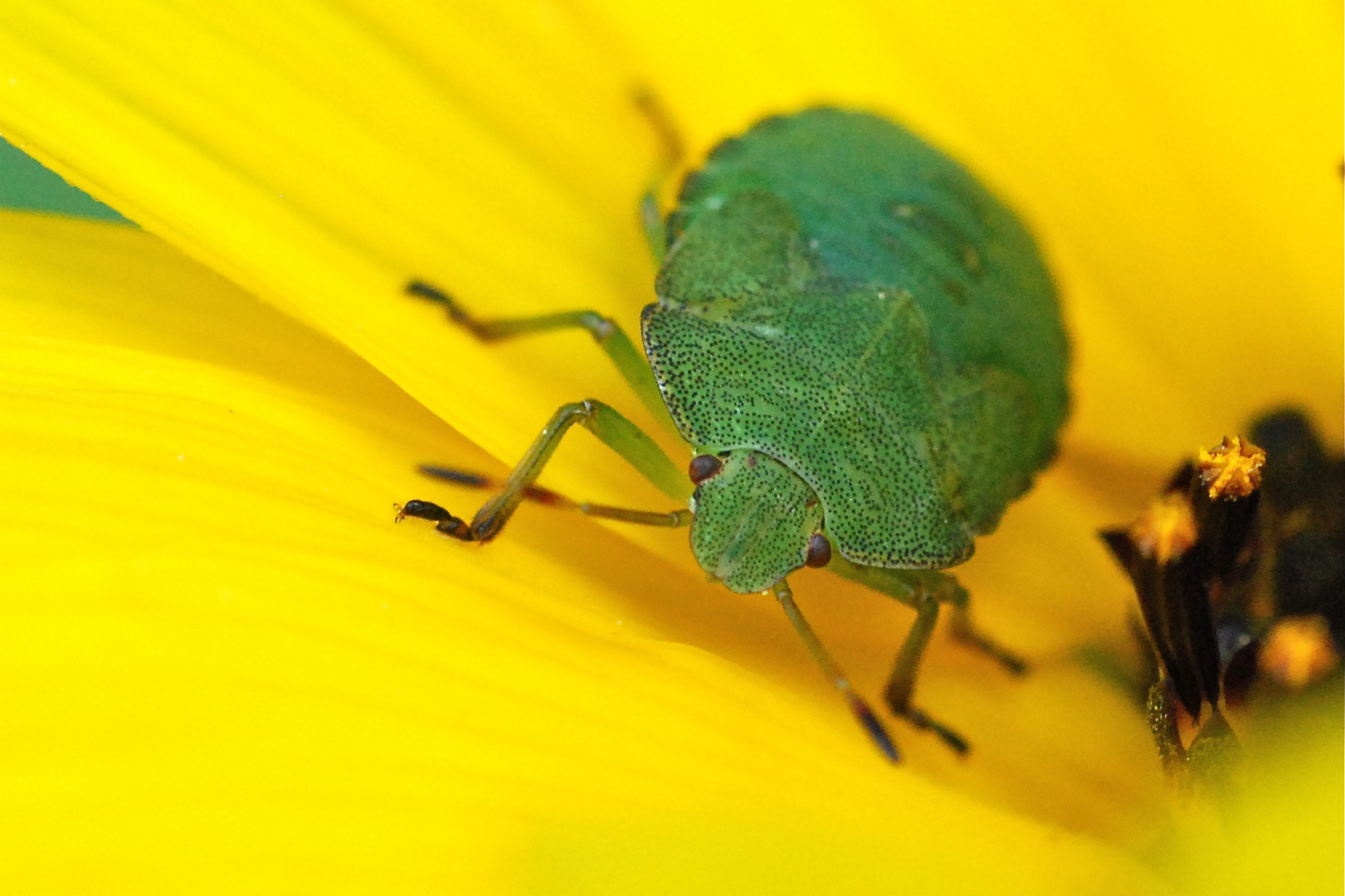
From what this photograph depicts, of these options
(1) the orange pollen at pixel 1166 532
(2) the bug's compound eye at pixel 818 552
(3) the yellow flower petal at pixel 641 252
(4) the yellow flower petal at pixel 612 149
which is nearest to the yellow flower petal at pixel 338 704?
(3) the yellow flower petal at pixel 641 252

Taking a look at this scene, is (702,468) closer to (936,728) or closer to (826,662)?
(826,662)

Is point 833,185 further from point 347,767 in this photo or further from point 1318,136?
point 347,767

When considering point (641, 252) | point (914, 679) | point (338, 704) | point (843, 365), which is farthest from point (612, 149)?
point (338, 704)

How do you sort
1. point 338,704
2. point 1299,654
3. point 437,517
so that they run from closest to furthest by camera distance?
1. point 338,704
2. point 437,517
3. point 1299,654

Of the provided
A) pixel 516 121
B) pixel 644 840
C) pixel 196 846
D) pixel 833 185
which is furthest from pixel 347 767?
pixel 833 185

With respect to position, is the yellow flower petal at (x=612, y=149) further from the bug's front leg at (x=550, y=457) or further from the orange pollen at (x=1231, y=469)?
the orange pollen at (x=1231, y=469)

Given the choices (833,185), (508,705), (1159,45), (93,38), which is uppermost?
(1159,45)
